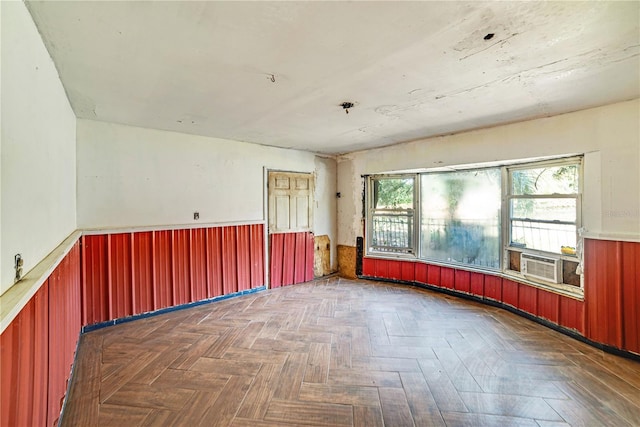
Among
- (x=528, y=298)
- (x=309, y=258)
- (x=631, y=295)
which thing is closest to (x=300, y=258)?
(x=309, y=258)

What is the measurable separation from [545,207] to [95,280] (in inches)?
202

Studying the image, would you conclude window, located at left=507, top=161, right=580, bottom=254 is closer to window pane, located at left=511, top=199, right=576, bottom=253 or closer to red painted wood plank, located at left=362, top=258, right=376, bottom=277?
window pane, located at left=511, top=199, right=576, bottom=253

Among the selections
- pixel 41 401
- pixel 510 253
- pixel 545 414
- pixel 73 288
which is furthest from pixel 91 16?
pixel 510 253

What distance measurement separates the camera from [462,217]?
4121mm

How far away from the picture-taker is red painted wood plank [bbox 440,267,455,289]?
165 inches

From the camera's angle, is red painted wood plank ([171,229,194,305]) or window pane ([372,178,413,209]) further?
window pane ([372,178,413,209])

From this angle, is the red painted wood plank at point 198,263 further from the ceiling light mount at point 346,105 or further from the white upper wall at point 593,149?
the white upper wall at point 593,149

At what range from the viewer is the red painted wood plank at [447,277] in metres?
4.20

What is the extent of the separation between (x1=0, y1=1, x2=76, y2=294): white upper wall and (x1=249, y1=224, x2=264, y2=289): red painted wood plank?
98.6 inches

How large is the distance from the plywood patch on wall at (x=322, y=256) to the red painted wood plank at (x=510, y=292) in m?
2.83

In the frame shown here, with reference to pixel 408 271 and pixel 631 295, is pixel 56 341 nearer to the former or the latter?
pixel 408 271

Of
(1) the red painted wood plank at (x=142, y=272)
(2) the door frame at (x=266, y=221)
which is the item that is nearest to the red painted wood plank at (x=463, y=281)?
(2) the door frame at (x=266, y=221)

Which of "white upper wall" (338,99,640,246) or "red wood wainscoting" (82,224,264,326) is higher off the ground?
"white upper wall" (338,99,640,246)

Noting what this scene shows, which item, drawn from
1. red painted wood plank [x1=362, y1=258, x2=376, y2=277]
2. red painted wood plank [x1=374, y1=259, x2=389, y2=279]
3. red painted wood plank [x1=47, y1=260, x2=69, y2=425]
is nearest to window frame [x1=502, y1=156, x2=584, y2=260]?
red painted wood plank [x1=374, y1=259, x2=389, y2=279]
